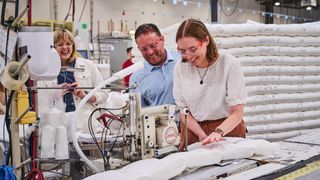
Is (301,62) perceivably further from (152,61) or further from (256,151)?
(256,151)

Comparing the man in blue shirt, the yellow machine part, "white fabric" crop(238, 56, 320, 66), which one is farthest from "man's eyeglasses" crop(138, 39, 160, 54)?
"white fabric" crop(238, 56, 320, 66)

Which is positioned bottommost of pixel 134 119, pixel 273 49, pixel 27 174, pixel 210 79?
pixel 27 174

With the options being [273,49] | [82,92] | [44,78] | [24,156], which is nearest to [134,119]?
[44,78]

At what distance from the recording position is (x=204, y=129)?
198cm

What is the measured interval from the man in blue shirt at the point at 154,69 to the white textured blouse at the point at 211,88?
0.48 ft

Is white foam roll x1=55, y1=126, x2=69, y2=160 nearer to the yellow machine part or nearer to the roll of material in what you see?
the yellow machine part

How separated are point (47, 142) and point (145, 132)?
37cm

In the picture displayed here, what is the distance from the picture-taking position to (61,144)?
1.39m

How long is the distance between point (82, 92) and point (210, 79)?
2.34 feet

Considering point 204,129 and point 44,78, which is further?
point 204,129

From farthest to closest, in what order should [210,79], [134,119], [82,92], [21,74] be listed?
[82,92], [210,79], [134,119], [21,74]

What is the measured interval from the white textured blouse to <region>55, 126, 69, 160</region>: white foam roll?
2.33 ft

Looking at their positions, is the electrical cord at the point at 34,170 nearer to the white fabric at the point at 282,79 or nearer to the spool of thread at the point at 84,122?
the spool of thread at the point at 84,122

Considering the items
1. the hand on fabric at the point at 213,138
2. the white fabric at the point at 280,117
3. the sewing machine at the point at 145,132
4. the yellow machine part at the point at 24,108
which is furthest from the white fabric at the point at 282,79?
the yellow machine part at the point at 24,108
